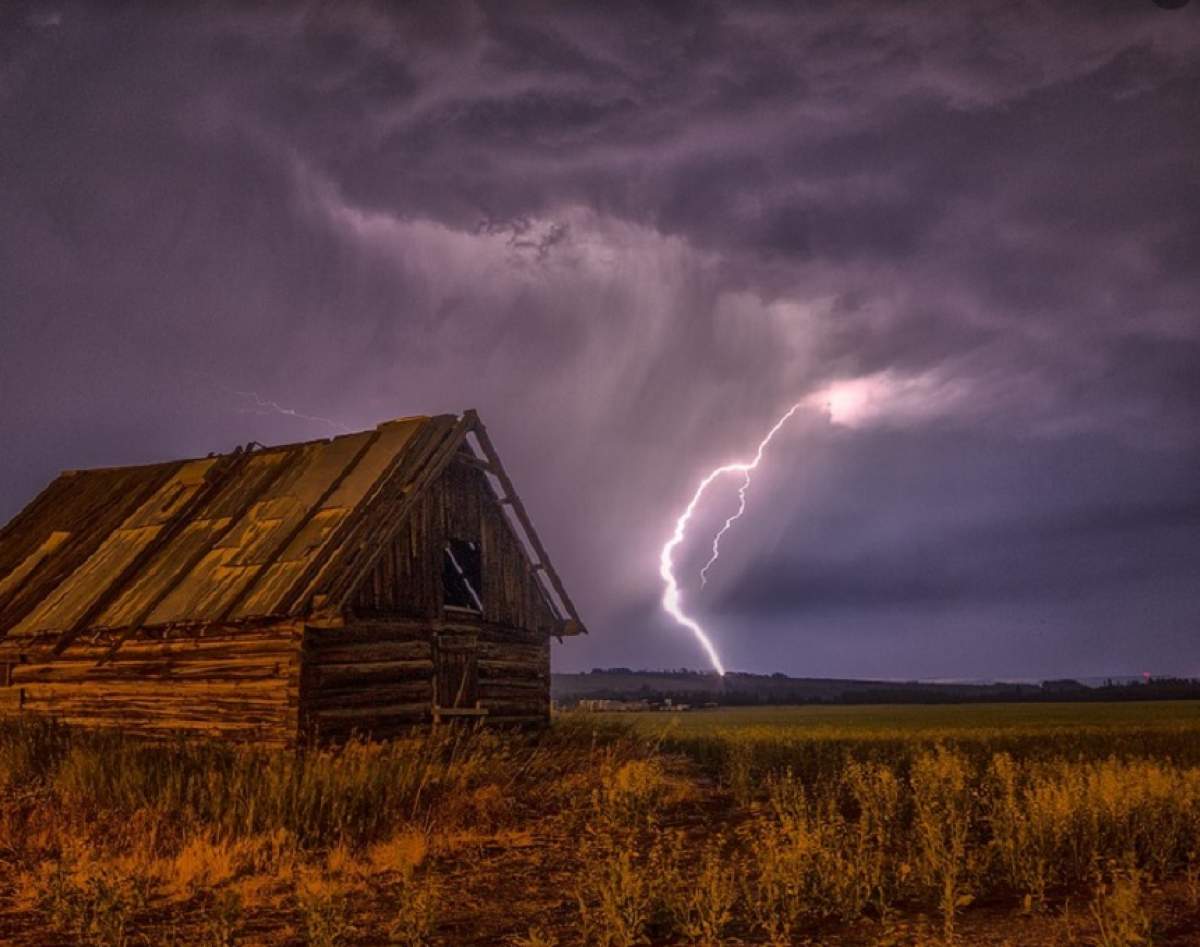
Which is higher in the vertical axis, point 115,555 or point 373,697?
point 115,555

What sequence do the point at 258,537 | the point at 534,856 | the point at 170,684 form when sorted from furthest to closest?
1. the point at 258,537
2. the point at 170,684
3. the point at 534,856

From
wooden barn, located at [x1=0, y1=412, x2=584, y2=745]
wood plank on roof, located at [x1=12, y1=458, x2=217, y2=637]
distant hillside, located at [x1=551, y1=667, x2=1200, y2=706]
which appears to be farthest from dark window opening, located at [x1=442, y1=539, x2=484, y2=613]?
distant hillside, located at [x1=551, y1=667, x2=1200, y2=706]

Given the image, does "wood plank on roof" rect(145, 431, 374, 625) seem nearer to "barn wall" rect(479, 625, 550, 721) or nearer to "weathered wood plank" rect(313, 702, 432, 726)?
"weathered wood plank" rect(313, 702, 432, 726)

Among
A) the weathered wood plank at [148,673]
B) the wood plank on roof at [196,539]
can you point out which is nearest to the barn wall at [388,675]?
the weathered wood plank at [148,673]

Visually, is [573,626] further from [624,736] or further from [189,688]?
[189,688]

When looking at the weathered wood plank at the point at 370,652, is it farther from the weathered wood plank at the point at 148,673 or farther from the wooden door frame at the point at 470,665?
the weathered wood plank at the point at 148,673

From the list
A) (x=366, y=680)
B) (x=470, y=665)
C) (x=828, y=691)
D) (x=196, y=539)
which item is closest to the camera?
(x=366, y=680)

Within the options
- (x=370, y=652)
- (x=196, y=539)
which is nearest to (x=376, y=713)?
(x=370, y=652)

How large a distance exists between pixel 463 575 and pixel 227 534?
15.5 feet

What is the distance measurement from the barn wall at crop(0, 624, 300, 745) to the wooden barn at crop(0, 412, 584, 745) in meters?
0.03

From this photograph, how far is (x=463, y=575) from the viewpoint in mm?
20859

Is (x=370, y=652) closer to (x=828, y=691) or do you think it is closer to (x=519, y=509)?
(x=519, y=509)

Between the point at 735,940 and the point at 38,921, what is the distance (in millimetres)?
5552

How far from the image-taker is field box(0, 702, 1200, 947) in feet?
24.3
